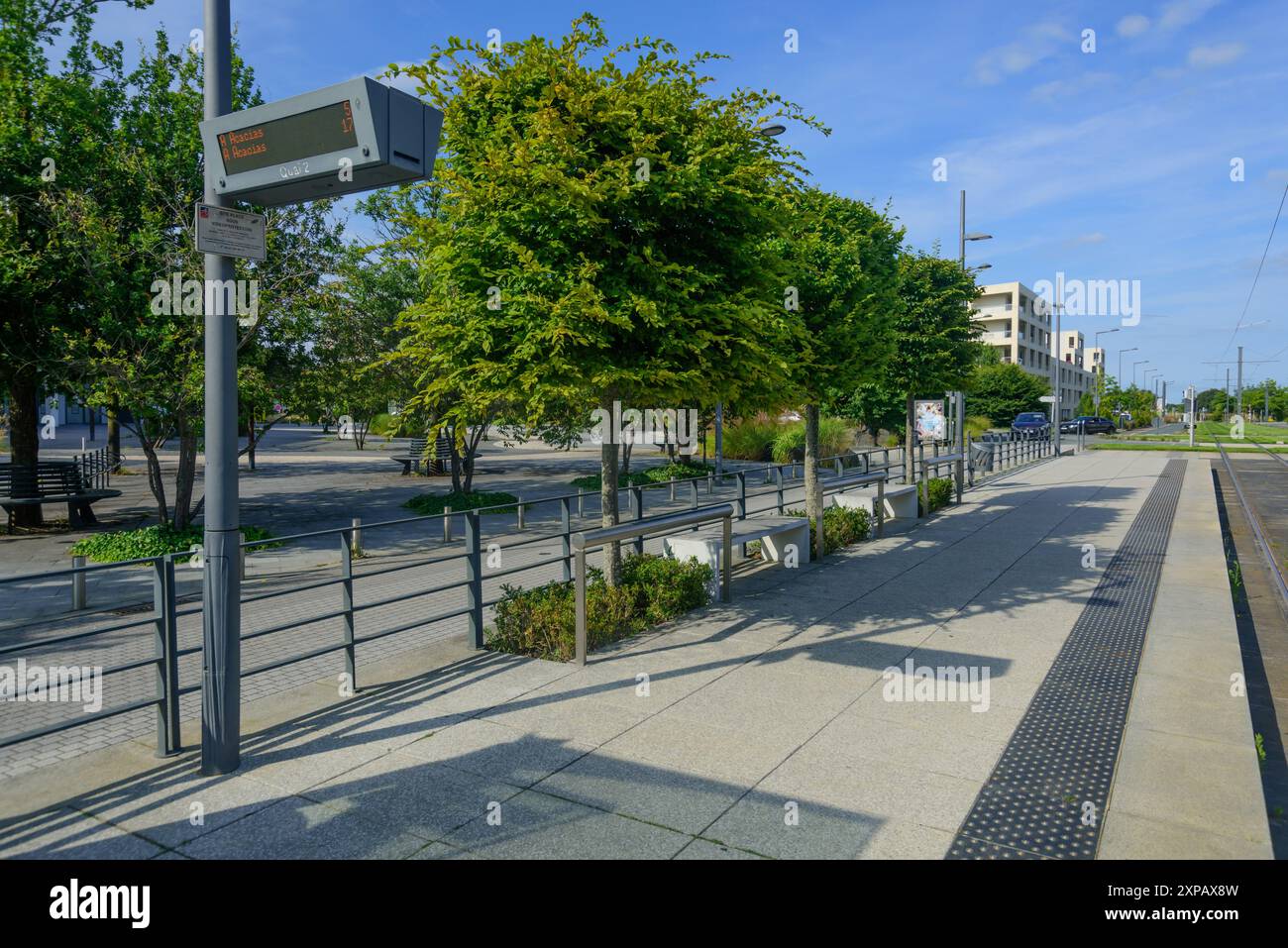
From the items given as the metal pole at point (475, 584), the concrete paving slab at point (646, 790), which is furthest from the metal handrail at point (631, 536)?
the concrete paving slab at point (646, 790)

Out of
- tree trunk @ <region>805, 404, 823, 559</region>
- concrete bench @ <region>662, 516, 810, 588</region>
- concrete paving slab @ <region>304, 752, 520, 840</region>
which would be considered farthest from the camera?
tree trunk @ <region>805, 404, 823, 559</region>

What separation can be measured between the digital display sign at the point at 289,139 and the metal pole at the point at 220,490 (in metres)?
0.23

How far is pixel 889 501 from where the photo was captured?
15.8 metres

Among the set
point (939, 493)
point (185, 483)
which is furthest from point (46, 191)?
point (939, 493)

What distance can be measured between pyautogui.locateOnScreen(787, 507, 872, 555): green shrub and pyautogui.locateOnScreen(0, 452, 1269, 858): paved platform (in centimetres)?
364

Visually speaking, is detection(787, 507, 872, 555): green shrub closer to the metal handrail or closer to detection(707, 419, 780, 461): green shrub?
the metal handrail

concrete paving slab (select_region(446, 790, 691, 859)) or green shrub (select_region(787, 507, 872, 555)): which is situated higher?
green shrub (select_region(787, 507, 872, 555))

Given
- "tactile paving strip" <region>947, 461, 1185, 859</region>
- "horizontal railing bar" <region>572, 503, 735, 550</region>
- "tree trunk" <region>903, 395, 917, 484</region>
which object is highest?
"tree trunk" <region>903, 395, 917, 484</region>

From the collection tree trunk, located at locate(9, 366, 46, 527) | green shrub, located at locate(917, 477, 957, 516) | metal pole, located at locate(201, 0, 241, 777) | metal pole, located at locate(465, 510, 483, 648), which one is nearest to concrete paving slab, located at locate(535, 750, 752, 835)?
metal pole, located at locate(201, 0, 241, 777)

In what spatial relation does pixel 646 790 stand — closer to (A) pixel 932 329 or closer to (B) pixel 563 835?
(B) pixel 563 835

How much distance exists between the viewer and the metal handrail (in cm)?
690

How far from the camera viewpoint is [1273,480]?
2583cm
